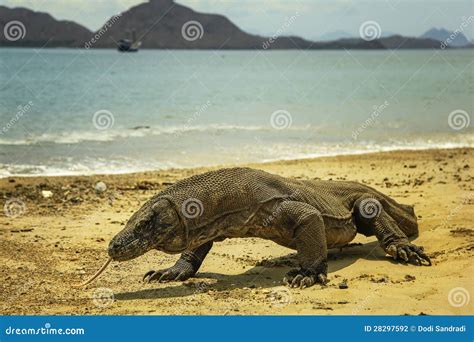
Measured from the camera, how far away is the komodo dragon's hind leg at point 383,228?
311 inches

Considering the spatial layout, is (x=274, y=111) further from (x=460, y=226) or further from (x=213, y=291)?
(x=213, y=291)

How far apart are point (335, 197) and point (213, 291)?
2.11 metres

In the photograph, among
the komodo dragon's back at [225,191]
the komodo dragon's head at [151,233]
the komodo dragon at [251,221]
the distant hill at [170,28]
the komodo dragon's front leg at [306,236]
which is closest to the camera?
the komodo dragon's head at [151,233]

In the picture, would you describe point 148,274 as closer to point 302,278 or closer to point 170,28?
point 302,278

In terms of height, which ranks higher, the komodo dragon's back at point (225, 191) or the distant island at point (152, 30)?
the distant island at point (152, 30)

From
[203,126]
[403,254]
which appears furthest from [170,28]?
[403,254]

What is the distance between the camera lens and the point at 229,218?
699 centimetres

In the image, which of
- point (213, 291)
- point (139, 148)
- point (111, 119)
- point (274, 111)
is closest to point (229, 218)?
point (213, 291)

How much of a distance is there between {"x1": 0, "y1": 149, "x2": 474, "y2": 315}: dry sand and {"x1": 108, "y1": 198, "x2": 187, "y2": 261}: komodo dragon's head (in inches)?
19.3

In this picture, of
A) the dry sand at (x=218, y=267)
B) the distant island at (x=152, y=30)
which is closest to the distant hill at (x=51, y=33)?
the distant island at (x=152, y=30)

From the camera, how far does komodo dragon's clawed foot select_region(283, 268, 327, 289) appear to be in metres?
6.96

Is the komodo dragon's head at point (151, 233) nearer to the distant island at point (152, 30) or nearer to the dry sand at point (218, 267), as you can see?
the dry sand at point (218, 267)

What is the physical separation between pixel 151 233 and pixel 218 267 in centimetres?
170

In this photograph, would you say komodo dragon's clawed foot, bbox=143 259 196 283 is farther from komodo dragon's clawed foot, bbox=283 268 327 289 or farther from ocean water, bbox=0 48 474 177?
ocean water, bbox=0 48 474 177
